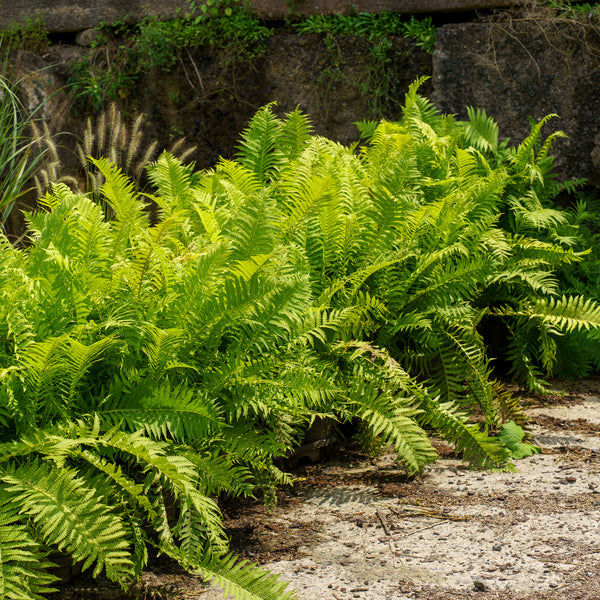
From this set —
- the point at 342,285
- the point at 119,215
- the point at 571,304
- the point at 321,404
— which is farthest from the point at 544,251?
the point at 119,215

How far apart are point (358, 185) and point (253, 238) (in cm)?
101

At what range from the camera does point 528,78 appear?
4469 millimetres

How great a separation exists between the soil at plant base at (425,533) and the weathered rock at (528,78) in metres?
2.42

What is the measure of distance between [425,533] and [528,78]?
3.42 m

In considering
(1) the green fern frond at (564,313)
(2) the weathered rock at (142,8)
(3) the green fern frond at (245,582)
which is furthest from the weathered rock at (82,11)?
(3) the green fern frond at (245,582)

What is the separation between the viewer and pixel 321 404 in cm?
229

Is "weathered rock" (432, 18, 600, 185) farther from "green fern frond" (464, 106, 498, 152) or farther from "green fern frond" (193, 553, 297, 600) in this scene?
"green fern frond" (193, 553, 297, 600)

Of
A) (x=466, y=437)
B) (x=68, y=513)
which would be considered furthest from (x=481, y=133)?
(x=68, y=513)

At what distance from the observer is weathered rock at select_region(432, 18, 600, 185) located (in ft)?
14.2

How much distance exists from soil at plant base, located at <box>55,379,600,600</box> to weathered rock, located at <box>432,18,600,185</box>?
7.94 ft

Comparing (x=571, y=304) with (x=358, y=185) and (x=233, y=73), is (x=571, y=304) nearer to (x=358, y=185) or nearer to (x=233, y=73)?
(x=358, y=185)

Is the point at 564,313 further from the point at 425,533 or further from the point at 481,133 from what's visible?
the point at 481,133

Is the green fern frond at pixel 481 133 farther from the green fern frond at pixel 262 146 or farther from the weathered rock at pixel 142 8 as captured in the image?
the green fern frond at pixel 262 146

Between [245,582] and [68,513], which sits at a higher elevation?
[68,513]
